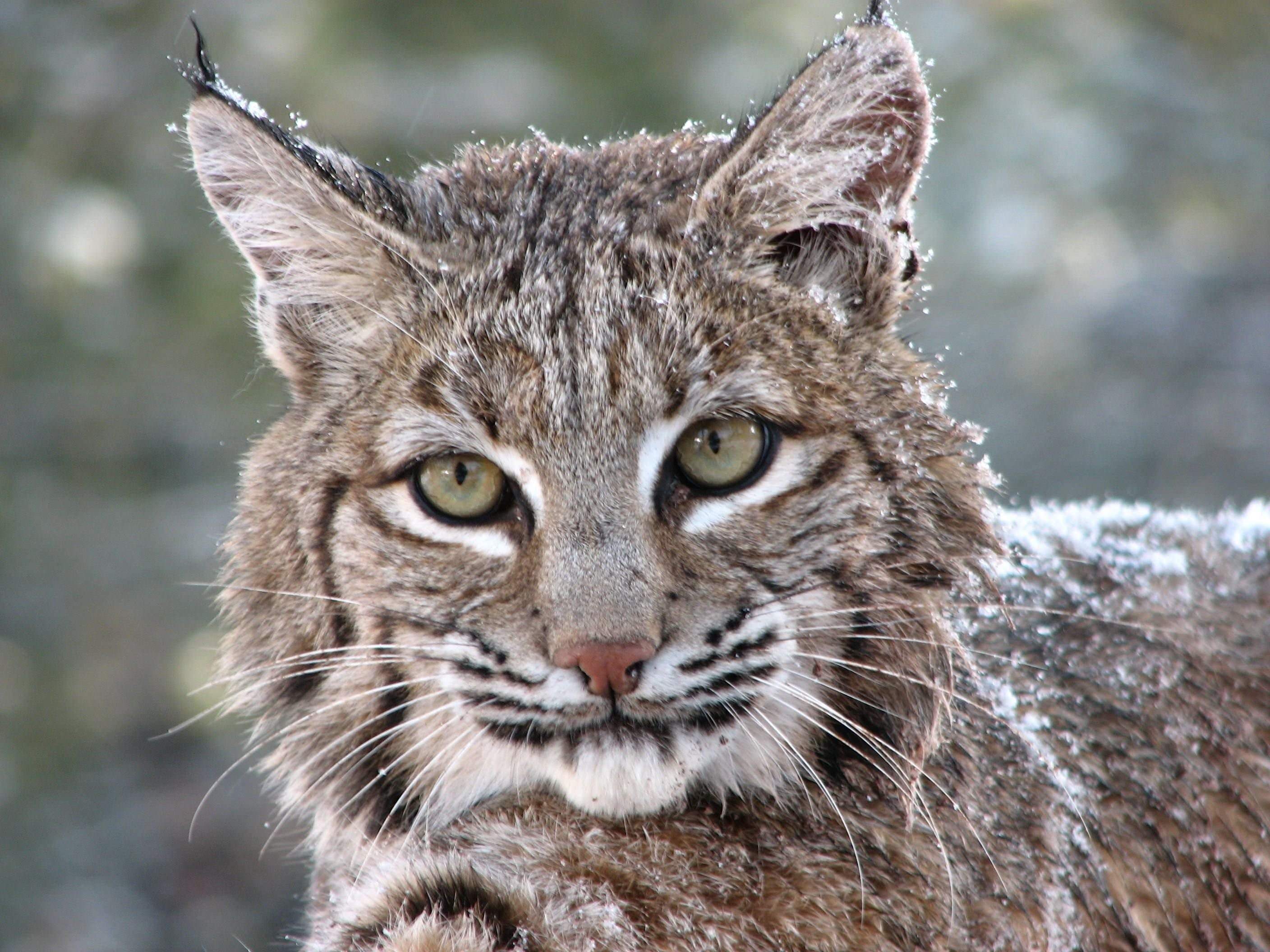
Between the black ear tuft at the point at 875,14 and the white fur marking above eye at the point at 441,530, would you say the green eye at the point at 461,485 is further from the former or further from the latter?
the black ear tuft at the point at 875,14

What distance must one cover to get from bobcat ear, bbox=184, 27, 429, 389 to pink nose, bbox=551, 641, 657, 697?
0.95 meters

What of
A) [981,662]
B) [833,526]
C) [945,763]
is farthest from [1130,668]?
[833,526]

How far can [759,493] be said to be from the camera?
275cm

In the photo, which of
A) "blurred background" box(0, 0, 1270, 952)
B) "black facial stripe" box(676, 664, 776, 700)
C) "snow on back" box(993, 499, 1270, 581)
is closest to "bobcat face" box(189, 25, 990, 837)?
"black facial stripe" box(676, 664, 776, 700)

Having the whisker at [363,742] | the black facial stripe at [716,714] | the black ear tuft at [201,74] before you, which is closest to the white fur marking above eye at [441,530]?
the whisker at [363,742]

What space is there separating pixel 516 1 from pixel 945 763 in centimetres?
561

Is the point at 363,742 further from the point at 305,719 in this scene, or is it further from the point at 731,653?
the point at 731,653

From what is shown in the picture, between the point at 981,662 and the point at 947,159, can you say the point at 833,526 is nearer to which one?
the point at 981,662

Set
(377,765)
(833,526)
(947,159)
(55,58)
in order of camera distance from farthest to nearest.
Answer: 1. (947,159)
2. (55,58)
3. (377,765)
4. (833,526)

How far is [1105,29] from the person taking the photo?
23.6 ft

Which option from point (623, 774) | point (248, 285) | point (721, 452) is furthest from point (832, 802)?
point (248, 285)

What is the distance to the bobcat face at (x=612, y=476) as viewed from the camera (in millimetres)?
2611

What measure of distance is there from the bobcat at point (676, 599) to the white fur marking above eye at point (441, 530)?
0.01 meters

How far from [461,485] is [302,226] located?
729 mm
